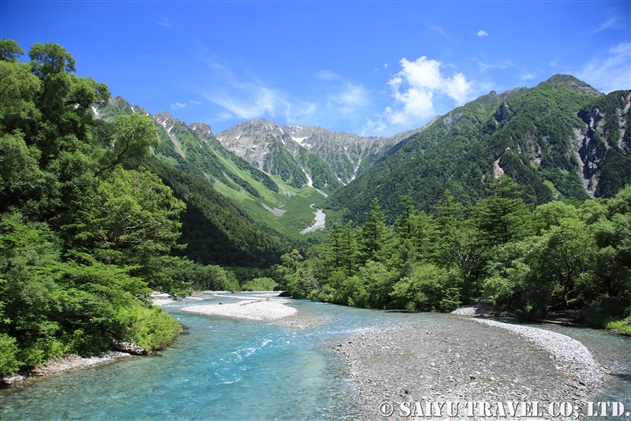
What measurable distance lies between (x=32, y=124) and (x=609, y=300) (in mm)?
42707

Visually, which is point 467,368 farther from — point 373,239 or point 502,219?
point 373,239

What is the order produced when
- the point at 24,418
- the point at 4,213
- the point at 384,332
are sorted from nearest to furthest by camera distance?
the point at 24,418 < the point at 4,213 < the point at 384,332

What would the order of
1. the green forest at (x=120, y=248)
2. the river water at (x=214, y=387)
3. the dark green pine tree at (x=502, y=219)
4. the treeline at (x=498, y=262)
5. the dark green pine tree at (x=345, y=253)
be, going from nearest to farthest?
the river water at (x=214, y=387) < the green forest at (x=120, y=248) < the treeline at (x=498, y=262) < the dark green pine tree at (x=502, y=219) < the dark green pine tree at (x=345, y=253)

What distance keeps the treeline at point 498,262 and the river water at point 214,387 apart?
7.74 m

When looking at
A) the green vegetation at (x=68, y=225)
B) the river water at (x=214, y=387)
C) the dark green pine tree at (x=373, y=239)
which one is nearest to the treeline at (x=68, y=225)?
the green vegetation at (x=68, y=225)

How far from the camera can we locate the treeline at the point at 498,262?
87.1 feet

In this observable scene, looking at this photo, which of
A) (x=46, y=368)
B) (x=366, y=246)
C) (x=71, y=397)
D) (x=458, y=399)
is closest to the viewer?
(x=458, y=399)

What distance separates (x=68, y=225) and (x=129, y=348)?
8.60 m

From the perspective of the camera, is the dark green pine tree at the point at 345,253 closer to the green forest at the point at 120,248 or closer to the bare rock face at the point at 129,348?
the green forest at the point at 120,248

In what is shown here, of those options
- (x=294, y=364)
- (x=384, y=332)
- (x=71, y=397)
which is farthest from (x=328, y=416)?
(x=384, y=332)

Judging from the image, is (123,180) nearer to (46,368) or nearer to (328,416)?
(46,368)

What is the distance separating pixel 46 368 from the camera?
46.6ft

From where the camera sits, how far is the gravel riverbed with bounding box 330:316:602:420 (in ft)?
37.9

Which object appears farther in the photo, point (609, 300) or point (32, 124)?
point (609, 300)
